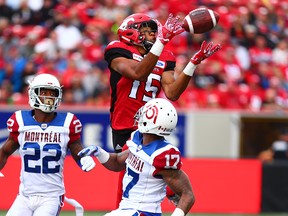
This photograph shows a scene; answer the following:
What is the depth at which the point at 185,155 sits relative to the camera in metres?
14.3

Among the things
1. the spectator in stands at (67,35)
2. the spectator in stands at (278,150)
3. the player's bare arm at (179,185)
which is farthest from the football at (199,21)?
the spectator in stands at (67,35)

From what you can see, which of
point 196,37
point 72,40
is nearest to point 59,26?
point 72,40

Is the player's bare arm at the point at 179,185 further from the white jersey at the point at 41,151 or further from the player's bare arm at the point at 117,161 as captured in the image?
the white jersey at the point at 41,151

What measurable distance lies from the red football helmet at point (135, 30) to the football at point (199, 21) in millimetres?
318

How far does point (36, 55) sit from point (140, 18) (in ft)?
26.6

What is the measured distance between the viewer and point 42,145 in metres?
7.16

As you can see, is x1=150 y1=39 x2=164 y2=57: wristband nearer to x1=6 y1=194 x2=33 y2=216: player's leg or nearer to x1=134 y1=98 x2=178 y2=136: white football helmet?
x1=134 y1=98 x2=178 y2=136: white football helmet

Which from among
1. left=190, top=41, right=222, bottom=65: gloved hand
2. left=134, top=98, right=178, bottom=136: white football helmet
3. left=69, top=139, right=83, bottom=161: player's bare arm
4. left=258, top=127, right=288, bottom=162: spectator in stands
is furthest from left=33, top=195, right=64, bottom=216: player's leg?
left=258, top=127, right=288, bottom=162: spectator in stands

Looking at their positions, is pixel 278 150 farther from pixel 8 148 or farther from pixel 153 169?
pixel 153 169

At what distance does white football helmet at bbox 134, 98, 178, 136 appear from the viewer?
6.55 metres

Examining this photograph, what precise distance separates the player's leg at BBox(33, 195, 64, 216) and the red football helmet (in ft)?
4.83

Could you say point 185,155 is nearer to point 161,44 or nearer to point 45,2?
point 45,2

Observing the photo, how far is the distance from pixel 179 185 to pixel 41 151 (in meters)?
1.32

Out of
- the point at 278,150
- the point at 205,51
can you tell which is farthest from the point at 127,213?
the point at 278,150
